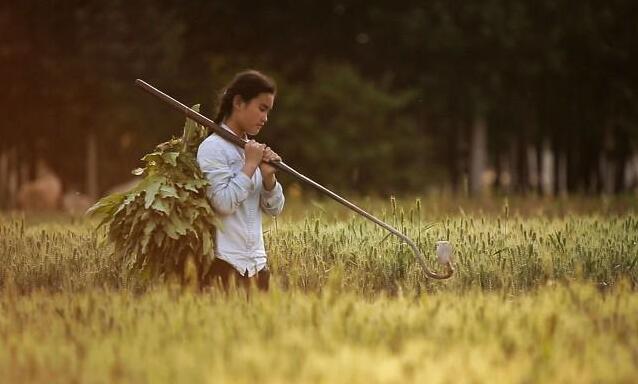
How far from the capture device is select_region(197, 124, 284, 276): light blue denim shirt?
273 inches

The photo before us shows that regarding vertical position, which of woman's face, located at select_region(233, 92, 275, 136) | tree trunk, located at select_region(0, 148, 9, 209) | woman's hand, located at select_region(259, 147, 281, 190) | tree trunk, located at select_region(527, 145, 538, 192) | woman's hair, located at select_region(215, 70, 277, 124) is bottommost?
woman's hand, located at select_region(259, 147, 281, 190)

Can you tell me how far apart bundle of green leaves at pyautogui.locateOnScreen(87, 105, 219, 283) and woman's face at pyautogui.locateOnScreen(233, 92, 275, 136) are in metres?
0.36

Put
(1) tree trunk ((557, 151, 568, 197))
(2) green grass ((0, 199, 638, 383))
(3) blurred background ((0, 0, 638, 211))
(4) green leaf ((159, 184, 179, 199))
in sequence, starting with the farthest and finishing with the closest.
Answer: (1) tree trunk ((557, 151, 568, 197)), (3) blurred background ((0, 0, 638, 211)), (4) green leaf ((159, 184, 179, 199)), (2) green grass ((0, 199, 638, 383))

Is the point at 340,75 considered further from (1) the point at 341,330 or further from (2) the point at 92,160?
(1) the point at 341,330

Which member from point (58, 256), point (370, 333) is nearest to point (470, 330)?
point (370, 333)

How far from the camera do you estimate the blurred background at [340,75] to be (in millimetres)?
25656

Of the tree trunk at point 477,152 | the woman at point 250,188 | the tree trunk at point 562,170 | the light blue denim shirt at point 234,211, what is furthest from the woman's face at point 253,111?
the tree trunk at point 562,170

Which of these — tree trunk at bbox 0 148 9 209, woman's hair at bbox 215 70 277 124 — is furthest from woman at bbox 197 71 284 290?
tree trunk at bbox 0 148 9 209

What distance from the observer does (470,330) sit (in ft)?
16.9

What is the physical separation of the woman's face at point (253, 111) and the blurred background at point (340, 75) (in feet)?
58.1

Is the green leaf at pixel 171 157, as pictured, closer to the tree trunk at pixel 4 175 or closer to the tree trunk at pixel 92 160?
the tree trunk at pixel 92 160

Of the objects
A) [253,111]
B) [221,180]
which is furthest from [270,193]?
[253,111]

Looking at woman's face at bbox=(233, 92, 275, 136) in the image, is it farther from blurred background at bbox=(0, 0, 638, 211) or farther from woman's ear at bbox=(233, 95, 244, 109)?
blurred background at bbox=(0, 0, 638, 211)

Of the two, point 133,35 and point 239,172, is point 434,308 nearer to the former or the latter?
point 239,172
